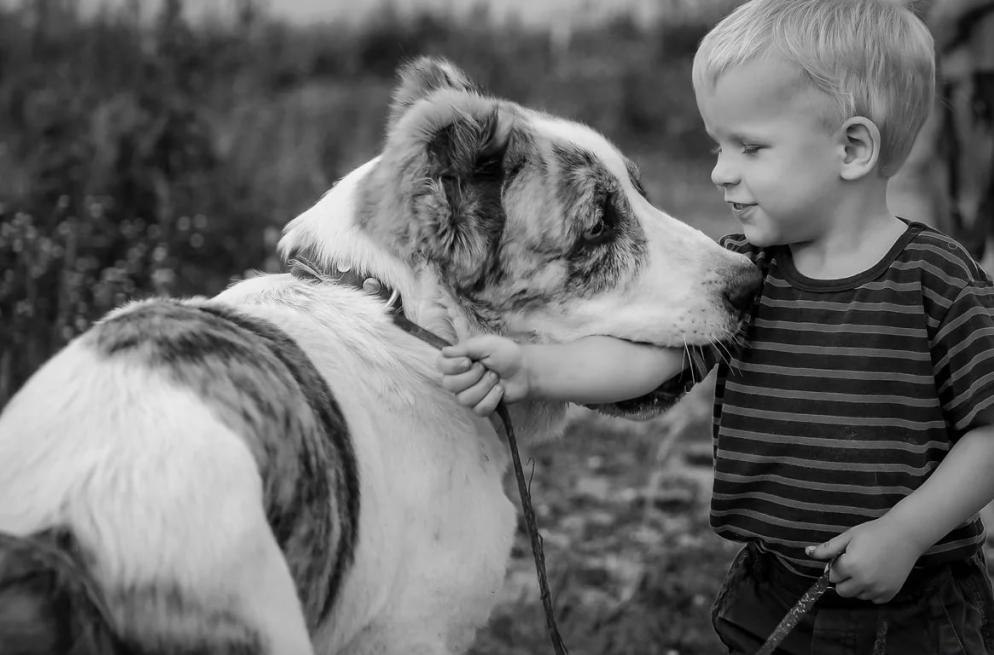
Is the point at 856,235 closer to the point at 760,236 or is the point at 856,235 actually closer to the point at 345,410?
the point at 760,236

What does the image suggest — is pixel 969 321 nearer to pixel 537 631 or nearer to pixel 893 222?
pixel 893 222

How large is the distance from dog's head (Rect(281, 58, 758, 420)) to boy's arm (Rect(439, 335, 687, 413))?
0.06 meters

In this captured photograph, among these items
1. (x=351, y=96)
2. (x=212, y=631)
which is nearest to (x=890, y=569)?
(x=212, y=631)

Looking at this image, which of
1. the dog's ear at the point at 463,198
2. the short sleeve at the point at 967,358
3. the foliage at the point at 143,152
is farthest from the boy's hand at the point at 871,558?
the foliage at the point at 143,152

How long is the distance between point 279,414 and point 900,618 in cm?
145

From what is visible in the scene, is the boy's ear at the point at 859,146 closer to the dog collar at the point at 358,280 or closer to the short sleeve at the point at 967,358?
the short sleeve at the point at 967,358

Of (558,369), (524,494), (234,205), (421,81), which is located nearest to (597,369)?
(558,369)

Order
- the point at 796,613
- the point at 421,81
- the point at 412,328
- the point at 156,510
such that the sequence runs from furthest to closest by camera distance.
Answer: the point at 421,81, the point at 412,328, the point at 796,613, the point at 156,510

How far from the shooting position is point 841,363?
2.62 meters

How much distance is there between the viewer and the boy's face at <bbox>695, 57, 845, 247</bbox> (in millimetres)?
2607

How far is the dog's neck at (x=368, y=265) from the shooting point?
267cm

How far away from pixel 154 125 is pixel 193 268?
0.84 metres

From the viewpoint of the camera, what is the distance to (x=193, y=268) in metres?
5.45

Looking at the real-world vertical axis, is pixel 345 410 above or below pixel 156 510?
below
